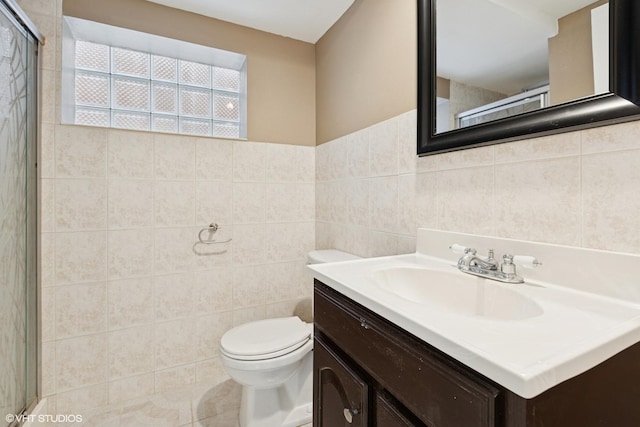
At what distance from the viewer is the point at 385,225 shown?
1.43 m

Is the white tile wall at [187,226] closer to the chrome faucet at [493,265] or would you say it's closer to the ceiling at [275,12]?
the chrome faucet at [493,265]

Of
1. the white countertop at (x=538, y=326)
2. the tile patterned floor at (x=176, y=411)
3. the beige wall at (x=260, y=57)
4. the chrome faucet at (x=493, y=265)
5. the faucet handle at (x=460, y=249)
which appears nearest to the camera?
the white countertop at (x=538, y=326)

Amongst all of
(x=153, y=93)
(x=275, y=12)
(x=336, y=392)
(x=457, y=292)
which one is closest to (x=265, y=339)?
(x=336, y=392)

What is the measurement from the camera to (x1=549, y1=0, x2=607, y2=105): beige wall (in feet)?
2.43

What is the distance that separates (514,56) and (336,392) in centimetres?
116

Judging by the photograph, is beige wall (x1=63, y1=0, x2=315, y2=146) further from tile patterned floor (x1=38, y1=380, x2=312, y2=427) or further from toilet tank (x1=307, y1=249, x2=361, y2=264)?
tile patterned floor (x1=38, y1=380, x2=312, y2=427)

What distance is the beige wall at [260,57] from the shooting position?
1621mm

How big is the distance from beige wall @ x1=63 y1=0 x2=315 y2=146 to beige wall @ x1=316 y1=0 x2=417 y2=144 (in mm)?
116

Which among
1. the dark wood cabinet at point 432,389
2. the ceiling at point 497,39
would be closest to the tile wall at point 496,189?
the ceiling at point 497,39

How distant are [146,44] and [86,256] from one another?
128cm

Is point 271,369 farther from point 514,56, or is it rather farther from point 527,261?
point 514,56

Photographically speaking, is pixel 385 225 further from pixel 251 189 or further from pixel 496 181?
pixel 251 189

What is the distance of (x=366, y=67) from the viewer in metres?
1.58

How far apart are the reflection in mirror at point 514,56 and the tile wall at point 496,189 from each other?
124mm
